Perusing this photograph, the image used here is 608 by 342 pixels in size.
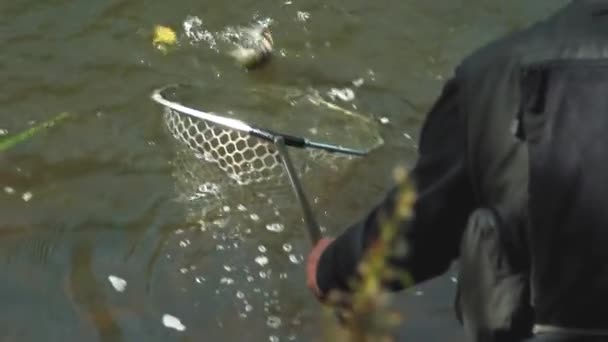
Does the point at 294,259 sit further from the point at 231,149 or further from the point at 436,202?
the point at 436,202

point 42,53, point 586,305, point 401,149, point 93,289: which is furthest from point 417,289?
point 42,53

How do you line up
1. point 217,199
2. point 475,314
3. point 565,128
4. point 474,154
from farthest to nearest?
point 217,199
point 475,314
point 474,154
point 565,128

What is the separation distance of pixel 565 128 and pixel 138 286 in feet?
8.07

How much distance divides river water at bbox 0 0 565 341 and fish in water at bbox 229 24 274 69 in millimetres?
59

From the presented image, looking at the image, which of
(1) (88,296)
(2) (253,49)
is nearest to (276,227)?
(1) (88,296)

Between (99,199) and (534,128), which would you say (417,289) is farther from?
(534,128)

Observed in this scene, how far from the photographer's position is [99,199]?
14.4 feet

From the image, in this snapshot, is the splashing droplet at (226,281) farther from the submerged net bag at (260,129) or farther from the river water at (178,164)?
the submerged net bag at (260,129)

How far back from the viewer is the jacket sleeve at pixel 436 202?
2.10 m

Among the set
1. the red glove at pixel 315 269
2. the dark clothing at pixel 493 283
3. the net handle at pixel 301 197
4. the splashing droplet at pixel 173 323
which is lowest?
the splashing droplet at pixel 173 323

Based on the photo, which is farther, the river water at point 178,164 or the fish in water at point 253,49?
the fish in water at point 253,49

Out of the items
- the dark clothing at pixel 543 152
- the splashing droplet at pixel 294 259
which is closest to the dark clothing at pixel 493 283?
the dark clothing at pixel 543 152

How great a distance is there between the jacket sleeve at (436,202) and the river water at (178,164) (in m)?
1.32

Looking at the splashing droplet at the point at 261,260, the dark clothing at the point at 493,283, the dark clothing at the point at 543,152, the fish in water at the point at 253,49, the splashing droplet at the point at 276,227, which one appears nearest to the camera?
the dark clothing at the point at 543,152
